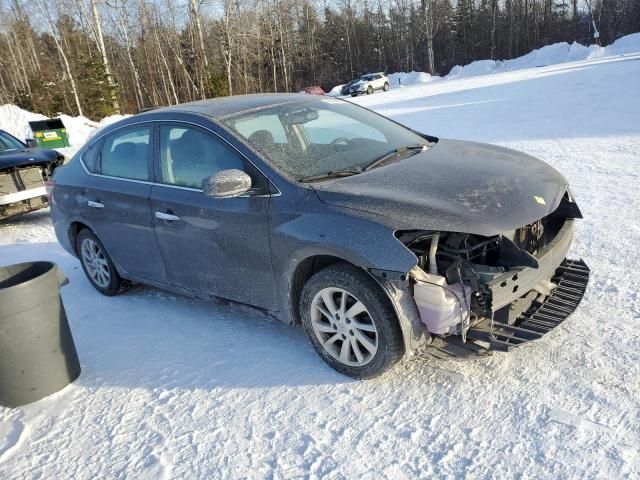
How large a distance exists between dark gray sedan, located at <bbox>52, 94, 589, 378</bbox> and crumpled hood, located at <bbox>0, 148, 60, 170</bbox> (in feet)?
15.0

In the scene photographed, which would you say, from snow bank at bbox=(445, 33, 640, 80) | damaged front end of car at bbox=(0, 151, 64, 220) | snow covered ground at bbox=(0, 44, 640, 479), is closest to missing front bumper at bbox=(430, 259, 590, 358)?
snow covered ground at bbox=(0, 44, 640, 479)

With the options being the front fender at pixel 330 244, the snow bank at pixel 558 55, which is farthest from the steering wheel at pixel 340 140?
the snow bank at pixel 558 55

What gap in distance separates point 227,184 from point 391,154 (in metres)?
1.25

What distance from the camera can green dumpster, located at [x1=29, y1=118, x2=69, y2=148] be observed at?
65.8ft

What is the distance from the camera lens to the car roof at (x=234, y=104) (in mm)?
3947

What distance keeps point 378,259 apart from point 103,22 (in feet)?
152

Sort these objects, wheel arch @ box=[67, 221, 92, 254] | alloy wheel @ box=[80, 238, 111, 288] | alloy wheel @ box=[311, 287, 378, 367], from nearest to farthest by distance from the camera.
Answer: alloy wheel @ box=[311, 287, 378, 367] → alloy wheel @ box=[80, 238, 111, 288] → wheel arch @ box=[67, 221, 92, 254]

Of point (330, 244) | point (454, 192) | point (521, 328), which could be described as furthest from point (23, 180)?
point (521, 328)

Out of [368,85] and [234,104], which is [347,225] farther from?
[368,85]

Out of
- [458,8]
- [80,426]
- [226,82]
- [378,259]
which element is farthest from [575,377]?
[458,8]

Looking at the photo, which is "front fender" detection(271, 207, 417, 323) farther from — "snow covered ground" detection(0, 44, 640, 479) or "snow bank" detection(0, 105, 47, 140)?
"snow bank" detection(0, 105, 47, 140)

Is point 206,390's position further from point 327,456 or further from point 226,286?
point 327,456

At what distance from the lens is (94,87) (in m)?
34.3

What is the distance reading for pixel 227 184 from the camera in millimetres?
3318
